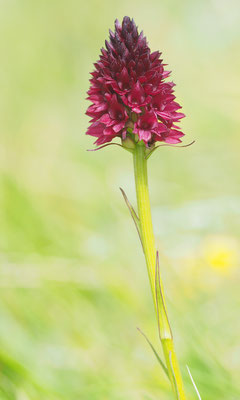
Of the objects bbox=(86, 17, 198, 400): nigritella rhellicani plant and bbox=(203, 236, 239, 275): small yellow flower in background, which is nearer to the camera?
bbox=(86, 17, 198, 400): nigritella rhellicani plant

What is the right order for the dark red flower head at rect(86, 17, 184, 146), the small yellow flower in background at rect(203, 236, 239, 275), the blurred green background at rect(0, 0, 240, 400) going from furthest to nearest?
1. the small yellow flower in background at rect(203, 236, 239, 275)
2. the blurred green background at rect(0, 0, 240, 400)
3. the dark red flower head at rect(86, 17, 184, 146)

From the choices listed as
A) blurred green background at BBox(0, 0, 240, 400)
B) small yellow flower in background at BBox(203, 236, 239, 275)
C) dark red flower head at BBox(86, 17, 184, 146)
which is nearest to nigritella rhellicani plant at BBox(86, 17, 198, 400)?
dark red flower head at BBox(86, 17, 184, 146)

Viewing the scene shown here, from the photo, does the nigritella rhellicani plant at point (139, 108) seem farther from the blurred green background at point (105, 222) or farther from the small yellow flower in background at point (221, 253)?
the small yellow flower in background at point (221, 253)

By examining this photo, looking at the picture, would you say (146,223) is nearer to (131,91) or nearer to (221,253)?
(131,91)

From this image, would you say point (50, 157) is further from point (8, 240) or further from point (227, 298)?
point (227, 298)

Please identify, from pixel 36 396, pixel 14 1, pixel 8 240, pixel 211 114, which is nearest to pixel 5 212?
pixel 8 240

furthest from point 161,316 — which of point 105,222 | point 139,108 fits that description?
point 105,222

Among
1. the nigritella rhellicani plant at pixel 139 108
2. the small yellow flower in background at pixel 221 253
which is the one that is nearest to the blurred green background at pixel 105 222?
the small yellow flower in background at pixel 221 253

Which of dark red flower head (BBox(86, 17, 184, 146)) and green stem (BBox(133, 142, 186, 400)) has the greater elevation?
dark red flower head (BBox(86, 17, 184, 146))

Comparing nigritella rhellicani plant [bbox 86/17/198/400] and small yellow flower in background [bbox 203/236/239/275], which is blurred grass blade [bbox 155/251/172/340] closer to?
nigritella rhellicani plant [bbox 86/17/198/400]
